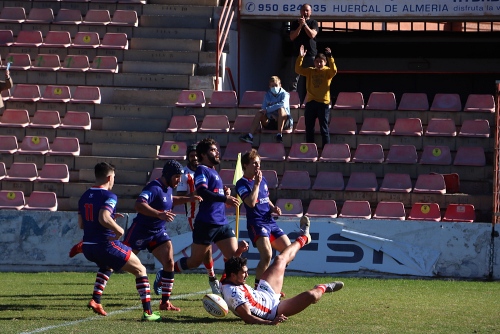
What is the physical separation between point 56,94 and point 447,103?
8450 millimetres

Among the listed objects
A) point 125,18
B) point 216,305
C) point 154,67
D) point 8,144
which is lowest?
point 216,305

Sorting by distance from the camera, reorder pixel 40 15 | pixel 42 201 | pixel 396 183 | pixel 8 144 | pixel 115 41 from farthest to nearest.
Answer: pixel 40 15
pixel 115 41
pixel 8 144
pixel 42 201
pixel 396 183

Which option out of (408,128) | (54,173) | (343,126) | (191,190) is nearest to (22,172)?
(54,173)

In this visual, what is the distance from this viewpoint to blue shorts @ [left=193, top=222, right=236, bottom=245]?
11258 mm

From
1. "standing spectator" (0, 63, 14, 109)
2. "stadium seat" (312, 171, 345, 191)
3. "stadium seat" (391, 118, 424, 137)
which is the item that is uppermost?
"standing spectator" (0, 63, 14, 109)

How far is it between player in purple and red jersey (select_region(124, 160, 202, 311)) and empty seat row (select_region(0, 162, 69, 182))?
7883 millimetres

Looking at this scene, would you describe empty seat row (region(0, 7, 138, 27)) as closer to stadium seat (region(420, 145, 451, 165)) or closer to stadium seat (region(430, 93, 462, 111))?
stadium seat (region(430, 93, 462, 111))

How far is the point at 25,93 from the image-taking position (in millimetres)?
20797

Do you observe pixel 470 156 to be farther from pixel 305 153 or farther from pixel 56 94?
pixel 56 94

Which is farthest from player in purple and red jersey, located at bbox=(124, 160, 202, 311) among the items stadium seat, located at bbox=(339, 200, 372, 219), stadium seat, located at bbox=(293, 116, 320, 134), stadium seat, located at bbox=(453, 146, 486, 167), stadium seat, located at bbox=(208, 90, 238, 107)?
stadium seat, located at bbox=(208, 90, 238, 107)

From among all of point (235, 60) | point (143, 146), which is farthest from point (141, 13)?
point (143, 146)

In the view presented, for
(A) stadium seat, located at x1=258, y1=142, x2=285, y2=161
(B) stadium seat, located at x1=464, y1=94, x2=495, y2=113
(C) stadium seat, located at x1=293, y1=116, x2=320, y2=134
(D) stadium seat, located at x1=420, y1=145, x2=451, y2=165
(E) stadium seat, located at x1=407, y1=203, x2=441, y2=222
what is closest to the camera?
(E) stadium seat, located at x1=407, y1=203, x2=441, y2=222

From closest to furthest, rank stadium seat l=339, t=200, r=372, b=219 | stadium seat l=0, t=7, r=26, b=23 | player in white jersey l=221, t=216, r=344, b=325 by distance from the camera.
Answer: player in white jersey l=221, t=216, r=344, b=325 < stadium seat l=339, t=200, r=372, b=219 < stadium seat l=0, t=7, r=26, b=23

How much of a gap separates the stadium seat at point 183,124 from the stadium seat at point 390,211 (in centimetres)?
455
